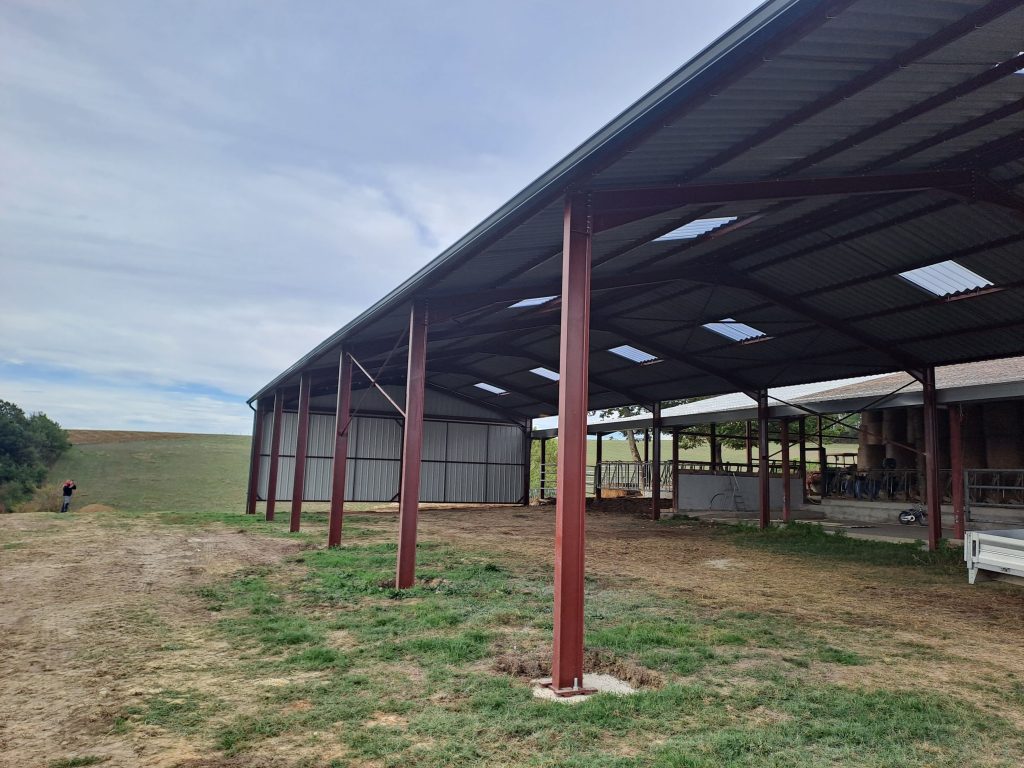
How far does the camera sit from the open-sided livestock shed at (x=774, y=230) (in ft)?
19.3

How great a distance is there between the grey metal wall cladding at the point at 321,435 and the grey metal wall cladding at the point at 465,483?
662 cm

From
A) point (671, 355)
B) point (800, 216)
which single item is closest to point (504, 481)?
point (671, 355)

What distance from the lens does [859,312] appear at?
15.1 m

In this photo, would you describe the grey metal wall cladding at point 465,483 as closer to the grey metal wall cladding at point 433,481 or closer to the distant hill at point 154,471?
the grey metal wall cladding at point 433,481

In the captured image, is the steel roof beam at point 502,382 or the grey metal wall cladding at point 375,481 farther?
Result: the grey metal wall cladding at point 375,481

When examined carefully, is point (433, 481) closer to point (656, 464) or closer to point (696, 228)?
point (656, 464)

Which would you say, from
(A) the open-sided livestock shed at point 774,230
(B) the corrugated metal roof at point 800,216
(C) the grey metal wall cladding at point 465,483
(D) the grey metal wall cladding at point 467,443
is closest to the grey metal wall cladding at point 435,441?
(D) the grey metal wall cladding at point 467,443

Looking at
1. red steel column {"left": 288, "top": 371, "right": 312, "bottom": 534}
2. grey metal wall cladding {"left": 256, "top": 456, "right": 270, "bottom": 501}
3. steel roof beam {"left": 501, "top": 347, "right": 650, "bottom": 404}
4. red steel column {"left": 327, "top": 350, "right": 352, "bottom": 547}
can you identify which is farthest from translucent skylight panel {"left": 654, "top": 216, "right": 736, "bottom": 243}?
grey metal wall cladding {"left": 256, "top": 456, "right": 270, "bottom": 501}

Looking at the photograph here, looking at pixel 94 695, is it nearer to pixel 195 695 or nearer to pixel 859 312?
pixel 195 695

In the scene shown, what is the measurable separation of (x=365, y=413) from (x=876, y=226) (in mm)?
26579

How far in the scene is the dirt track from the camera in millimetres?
5168

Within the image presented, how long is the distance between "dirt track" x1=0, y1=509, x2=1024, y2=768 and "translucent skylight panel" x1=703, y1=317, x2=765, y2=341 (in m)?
5.78

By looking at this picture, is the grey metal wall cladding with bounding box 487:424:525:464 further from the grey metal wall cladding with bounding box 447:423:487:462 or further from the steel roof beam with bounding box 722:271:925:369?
the steel roof beam with bounding box 722:271:925:369

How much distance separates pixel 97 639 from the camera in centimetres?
743
